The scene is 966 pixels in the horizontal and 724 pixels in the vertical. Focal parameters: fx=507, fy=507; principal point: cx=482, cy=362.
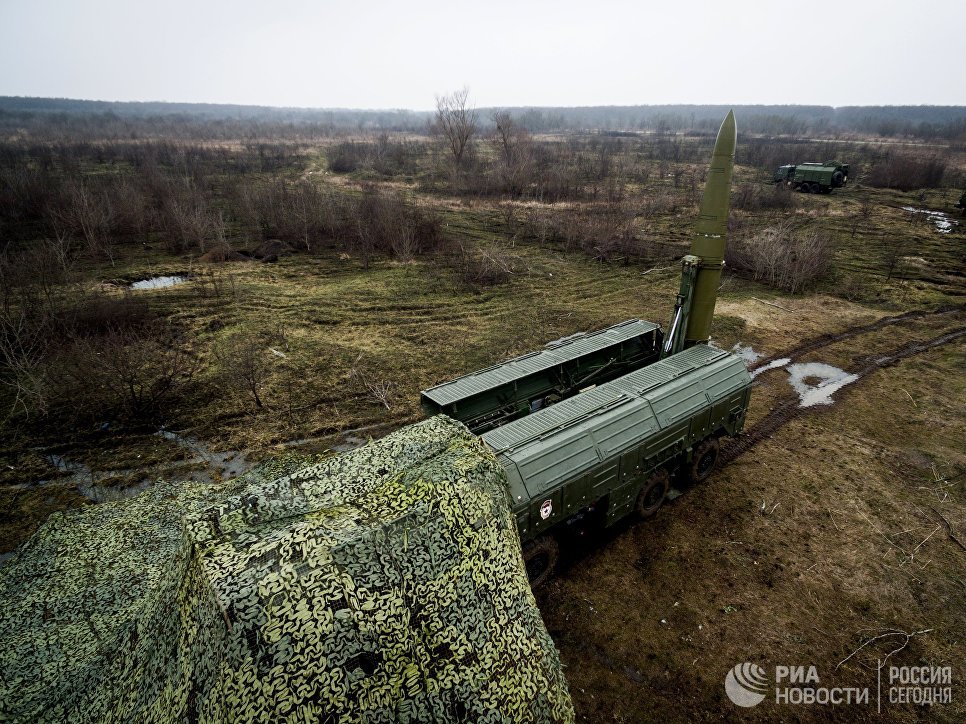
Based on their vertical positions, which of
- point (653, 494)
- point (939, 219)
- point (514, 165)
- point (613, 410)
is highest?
point (514, 165)

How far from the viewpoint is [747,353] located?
53.2 ft

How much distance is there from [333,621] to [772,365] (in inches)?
591

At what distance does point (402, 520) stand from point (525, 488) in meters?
2.36

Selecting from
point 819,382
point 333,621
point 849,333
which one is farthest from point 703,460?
point 849,333

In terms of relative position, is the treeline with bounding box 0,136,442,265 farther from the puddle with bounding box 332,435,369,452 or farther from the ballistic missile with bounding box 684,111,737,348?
the ballistic missile with bounding box 684,111,737,348

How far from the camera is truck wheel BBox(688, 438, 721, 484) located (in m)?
10.2

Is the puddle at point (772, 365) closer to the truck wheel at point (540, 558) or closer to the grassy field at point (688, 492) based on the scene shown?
the grassy field at point (688, 492)

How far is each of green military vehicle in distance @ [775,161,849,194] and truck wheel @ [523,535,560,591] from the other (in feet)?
148

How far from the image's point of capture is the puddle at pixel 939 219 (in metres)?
30.4

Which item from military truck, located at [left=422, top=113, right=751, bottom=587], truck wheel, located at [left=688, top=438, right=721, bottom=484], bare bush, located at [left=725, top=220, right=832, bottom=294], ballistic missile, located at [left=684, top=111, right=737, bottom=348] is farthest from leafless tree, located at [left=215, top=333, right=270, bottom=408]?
bare bush, located at [left=725, top=220, right=832, bottom=294]

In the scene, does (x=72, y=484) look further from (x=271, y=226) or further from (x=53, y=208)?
(x=53, y=208)

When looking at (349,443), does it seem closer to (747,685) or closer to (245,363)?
(245,363)

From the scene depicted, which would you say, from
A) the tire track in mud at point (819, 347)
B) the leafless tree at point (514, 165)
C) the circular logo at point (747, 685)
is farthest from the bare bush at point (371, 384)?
the leafless tree at point (514, 165)

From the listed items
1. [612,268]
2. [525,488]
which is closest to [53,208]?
[612,268]
